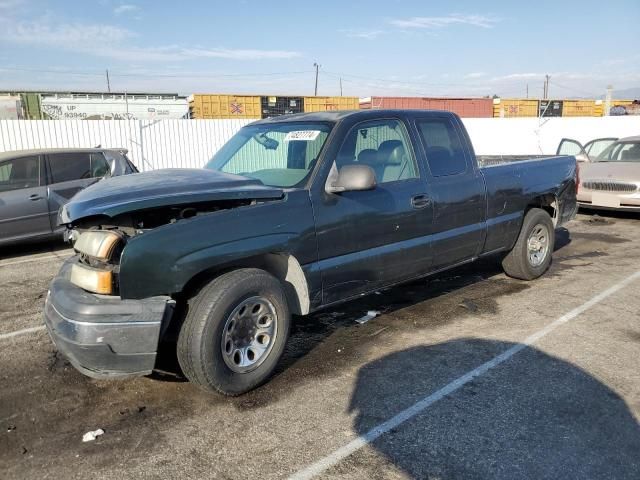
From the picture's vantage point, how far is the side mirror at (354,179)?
361 centimetres

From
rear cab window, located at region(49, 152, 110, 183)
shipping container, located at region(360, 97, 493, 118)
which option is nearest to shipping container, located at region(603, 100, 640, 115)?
shipping container, located at region(360, 97, 493, 118)

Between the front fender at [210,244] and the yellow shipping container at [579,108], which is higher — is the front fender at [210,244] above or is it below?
below

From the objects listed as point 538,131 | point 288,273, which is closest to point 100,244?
point 288,273

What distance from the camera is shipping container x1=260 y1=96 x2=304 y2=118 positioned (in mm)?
31688

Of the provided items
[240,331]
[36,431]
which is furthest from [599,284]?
[36,431]

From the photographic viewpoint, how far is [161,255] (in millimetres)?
2971

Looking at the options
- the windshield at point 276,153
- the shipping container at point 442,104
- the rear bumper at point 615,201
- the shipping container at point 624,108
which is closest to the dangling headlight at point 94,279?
the windshield at point 276,153

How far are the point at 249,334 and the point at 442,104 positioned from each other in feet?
110

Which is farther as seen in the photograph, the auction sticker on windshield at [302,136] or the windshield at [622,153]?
the windshield at [622,153]

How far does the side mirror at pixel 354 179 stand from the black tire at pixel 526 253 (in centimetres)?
280

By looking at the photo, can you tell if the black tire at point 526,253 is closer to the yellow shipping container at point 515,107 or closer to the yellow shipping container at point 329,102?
the yellow shipping container at point 329,102

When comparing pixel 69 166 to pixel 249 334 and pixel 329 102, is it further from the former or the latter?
pixel 329 102

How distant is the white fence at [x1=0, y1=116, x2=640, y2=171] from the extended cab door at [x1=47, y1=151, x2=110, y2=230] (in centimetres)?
707

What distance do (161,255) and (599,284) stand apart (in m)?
5.01
